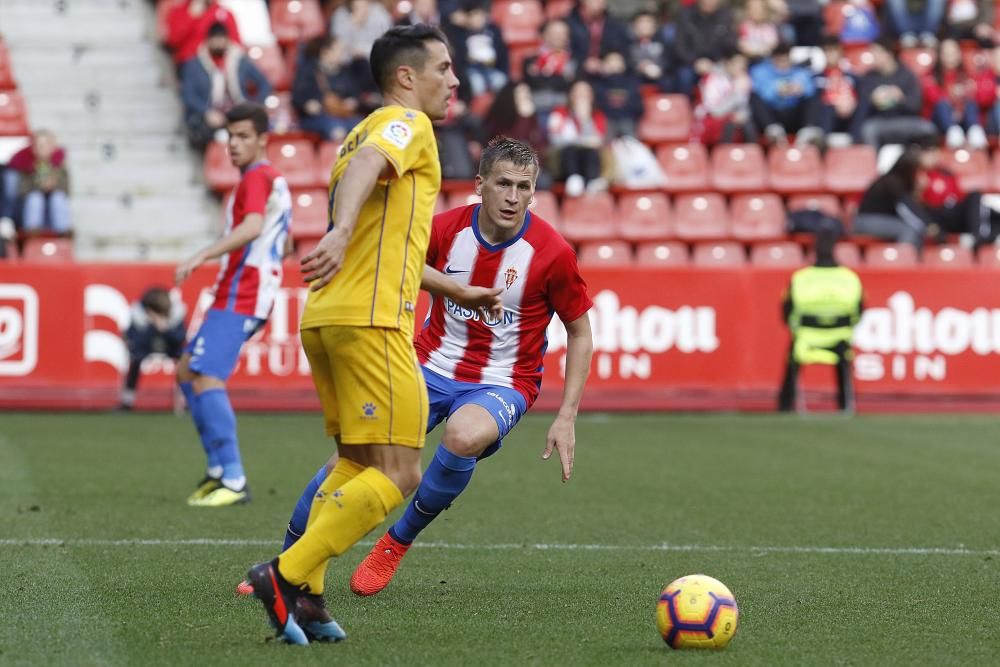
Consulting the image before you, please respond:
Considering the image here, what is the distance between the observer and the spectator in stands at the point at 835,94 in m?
19.6

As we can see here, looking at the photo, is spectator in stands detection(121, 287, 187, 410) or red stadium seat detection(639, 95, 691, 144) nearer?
spectator in stands detection(121, 287, 187, 410)

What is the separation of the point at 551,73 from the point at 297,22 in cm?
321

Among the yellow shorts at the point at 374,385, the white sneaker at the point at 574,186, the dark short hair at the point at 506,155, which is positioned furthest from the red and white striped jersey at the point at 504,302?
the white sneaker at the point at 574,186

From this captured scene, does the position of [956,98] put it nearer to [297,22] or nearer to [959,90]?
[959,90]

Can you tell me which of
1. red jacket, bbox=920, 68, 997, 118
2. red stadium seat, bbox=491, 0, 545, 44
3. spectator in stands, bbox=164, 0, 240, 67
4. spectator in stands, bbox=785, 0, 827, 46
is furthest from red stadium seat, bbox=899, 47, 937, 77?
spectator in stands, bbox=164, 0, 240, 67

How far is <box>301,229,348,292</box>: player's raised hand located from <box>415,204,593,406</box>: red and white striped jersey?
1.97 meters

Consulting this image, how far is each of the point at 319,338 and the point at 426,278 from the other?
2.37 feet

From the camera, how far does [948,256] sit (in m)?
17.7

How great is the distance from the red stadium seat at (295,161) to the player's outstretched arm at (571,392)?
38.4 feet

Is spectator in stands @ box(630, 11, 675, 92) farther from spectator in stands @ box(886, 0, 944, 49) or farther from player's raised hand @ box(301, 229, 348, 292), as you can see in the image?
player's raised hand @ box(301, 229, 348, 292)

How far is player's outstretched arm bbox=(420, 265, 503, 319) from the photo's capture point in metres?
5.43

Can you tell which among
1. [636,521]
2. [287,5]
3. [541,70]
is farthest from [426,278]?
[287,5]

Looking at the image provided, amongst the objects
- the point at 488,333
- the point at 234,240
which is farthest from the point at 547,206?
the point at 488,333

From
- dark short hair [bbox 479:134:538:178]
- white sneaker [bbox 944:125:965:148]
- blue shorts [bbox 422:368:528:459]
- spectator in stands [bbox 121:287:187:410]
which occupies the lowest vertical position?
spectator in stands [bbox 121:287:187:410]
